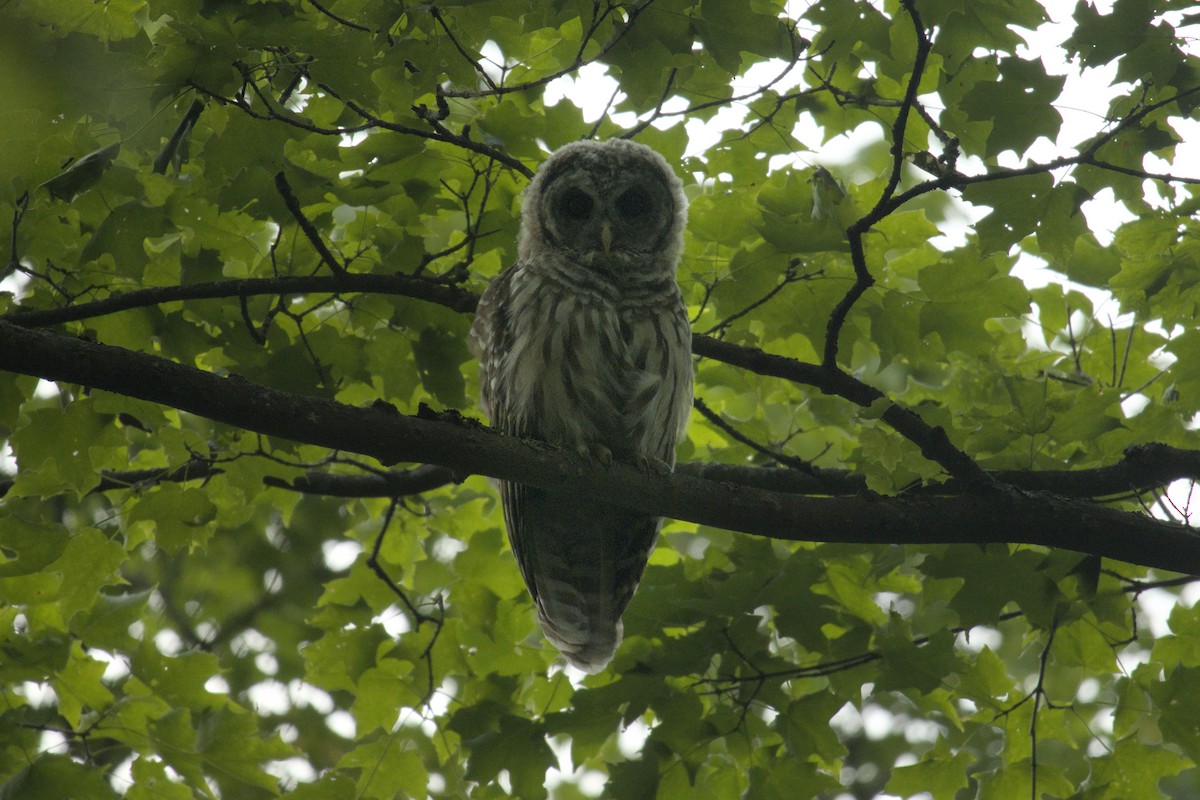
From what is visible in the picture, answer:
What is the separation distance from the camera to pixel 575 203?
169 inches

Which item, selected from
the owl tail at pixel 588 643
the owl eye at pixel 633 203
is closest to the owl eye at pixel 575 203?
the owl eye at pixel 633 203

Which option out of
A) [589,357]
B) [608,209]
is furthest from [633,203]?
[589,357]

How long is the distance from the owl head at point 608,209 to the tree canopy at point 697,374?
0.45 feet

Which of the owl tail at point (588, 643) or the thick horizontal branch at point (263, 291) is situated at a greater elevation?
the thick horizontal branch at point (263, 291)

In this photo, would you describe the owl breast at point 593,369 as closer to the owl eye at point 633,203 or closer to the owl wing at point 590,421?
the owl wing at point 590,421

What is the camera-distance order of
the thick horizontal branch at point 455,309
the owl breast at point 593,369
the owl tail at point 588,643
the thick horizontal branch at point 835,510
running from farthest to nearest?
1. the owl tail at point 588,643
2. the owl breast at point 593,369
3. the thick horizontal branch at point 455,309
4. the thick horizontal branch at point 835,510

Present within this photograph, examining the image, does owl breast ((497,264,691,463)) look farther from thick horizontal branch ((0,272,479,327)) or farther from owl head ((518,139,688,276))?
thick horizontal branch ((0,272,479,327))

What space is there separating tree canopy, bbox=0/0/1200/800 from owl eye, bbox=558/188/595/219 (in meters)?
0.26

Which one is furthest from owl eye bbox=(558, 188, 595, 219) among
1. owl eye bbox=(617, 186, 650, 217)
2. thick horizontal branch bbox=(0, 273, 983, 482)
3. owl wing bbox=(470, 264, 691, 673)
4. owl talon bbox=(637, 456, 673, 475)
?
owl talon bbox=(637, 456, 673, 475)

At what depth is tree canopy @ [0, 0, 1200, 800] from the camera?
113 inches

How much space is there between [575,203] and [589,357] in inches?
29.0

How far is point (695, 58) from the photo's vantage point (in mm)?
3408

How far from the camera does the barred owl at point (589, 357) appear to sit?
153 inches

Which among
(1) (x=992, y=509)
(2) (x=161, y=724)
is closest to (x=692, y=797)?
(1) (x=992, y=509)
